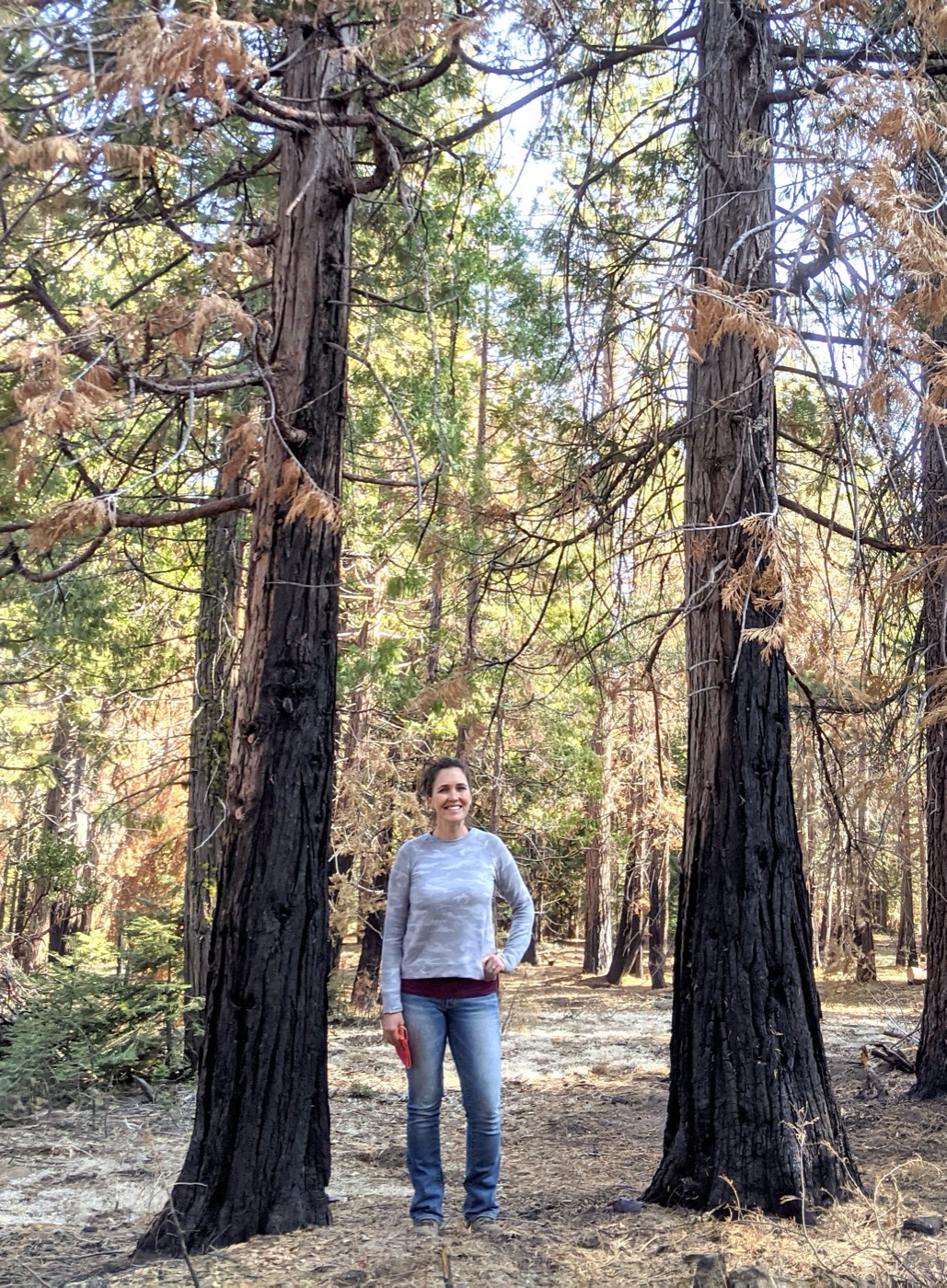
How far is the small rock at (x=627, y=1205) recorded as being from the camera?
5047 mm

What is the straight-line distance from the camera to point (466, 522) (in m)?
6.85

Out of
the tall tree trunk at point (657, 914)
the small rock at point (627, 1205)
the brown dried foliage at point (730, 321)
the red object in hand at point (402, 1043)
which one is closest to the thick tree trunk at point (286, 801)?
the red object in hand at point (402, 1043)

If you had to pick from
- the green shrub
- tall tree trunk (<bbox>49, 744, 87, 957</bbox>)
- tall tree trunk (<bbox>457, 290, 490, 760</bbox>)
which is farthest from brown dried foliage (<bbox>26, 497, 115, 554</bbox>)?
tall tree trunk (<bbox>49, 744, 87, 957</bbox>)

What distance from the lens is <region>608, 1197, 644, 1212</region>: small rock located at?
505cm

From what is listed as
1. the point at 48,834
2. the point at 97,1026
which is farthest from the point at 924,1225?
Result: the point at 48,834

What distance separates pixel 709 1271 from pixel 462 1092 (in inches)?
44.7

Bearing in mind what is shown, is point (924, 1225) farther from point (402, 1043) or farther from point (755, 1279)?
point (402, 1043)

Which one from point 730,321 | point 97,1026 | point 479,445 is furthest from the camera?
point 479,445

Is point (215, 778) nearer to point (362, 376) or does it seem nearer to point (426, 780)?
point (362, 376)

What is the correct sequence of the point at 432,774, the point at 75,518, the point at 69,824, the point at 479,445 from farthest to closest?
the point at 69,824 < the point at 479,445 < the point at 432,774 < the point at 75,518

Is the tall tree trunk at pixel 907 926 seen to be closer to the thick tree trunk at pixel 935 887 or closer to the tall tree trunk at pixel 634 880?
the tall tree trunk at pixel 634 880

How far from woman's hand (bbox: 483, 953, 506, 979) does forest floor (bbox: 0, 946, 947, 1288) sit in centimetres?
100

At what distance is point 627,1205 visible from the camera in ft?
16.7

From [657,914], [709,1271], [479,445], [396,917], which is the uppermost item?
[479,445]
